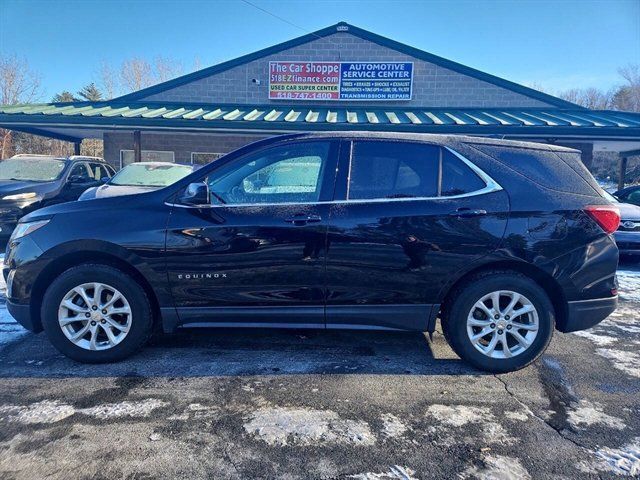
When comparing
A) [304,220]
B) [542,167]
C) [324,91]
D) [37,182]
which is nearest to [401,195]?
[304,220]

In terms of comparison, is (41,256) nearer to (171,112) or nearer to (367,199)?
(367,199)

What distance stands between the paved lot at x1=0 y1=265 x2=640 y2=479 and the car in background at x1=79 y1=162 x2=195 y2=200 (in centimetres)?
377

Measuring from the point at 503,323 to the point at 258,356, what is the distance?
6.85 feet

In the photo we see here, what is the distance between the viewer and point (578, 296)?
3295mm

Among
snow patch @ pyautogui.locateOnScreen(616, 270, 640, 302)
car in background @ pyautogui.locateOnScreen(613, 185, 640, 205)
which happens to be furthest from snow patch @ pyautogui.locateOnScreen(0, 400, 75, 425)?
car in background @ pyautogui.locateOnScreen(613, 185, 640, 205)

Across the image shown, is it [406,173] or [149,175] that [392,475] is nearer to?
[406,173]

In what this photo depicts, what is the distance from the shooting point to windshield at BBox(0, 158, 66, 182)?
27.5 feet

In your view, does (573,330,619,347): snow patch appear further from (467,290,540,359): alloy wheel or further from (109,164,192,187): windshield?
(109,164,192,187): windshield

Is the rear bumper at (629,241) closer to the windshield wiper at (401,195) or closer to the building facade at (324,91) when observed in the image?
the windshield wiper at (401,195)

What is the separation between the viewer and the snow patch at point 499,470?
221 centimetres

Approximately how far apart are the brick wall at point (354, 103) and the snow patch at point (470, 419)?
1153cm

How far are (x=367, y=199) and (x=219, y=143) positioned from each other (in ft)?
34.7

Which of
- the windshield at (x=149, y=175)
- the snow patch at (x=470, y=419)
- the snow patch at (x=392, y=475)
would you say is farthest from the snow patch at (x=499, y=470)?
the windshield at (x=149, y=175)

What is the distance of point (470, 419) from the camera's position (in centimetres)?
275
